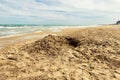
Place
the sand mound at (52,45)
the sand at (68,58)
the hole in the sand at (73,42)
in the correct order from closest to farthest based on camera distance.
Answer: the sand at (68,58) → the sand mound at (52,45) → the hole in the sand at (73,42)

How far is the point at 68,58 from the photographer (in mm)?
5836

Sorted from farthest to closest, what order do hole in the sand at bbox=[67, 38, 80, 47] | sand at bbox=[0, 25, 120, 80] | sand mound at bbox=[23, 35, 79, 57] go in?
hole in the sand at bbox=[67, 38, 80, 47] < sand mound at bbox=[23, 35, 79, 57] < sand at bbox=[0, 25, 120, 80]

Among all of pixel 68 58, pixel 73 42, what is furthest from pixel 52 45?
pixel 68 58

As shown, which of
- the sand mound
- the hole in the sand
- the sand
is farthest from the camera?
the hole in the sand

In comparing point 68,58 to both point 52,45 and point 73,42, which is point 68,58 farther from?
point 73,42

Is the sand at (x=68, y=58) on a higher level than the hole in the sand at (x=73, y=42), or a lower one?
lower

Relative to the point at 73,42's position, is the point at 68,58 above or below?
below

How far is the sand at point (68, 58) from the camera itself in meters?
5.03

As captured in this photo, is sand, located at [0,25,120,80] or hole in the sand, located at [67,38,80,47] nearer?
sand, located at [0,25,120,80]

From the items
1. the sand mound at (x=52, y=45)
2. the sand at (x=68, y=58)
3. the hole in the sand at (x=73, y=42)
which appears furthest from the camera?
the hole in the sand at (x=73, y=42)

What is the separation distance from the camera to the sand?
5027 millimetres

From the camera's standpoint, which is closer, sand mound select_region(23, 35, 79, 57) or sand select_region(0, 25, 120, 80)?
sand select_region(0, 25, 120, 80)

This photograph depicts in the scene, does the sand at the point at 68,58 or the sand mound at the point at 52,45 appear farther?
the sand mound at the point at 52,45

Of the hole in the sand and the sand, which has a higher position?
the hole in the sand
